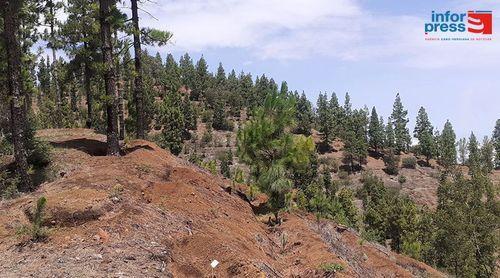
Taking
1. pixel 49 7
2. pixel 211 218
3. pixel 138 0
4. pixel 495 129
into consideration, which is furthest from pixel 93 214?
pixel 495 129

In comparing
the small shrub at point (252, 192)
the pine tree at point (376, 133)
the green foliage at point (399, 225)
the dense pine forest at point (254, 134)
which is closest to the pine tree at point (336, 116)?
the dense pine forest at point (254, 134)

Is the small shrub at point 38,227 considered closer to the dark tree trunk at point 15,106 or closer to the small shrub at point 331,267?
the dark tree trunk at point 15,106

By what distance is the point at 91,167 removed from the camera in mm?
16391

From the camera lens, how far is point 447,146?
153375mm

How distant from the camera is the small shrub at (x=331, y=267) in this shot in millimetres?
13492

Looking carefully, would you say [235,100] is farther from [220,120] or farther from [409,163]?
[409,163]

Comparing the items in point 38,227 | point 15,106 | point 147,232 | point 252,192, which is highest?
point 15,106

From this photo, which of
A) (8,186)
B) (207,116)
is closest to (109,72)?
(8,186)

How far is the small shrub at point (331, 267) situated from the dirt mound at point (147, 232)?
0.67ft

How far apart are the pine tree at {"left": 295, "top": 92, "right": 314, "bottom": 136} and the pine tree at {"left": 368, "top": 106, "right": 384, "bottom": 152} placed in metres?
20.6

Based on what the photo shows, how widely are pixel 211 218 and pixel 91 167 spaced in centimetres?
517

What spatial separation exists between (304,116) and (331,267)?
457 feet

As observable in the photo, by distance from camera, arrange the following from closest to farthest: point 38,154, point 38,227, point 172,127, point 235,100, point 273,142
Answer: point 38,227
point 38,154
point 273,142
point 172,127
point 235,100

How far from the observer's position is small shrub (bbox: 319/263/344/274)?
13.5 m
